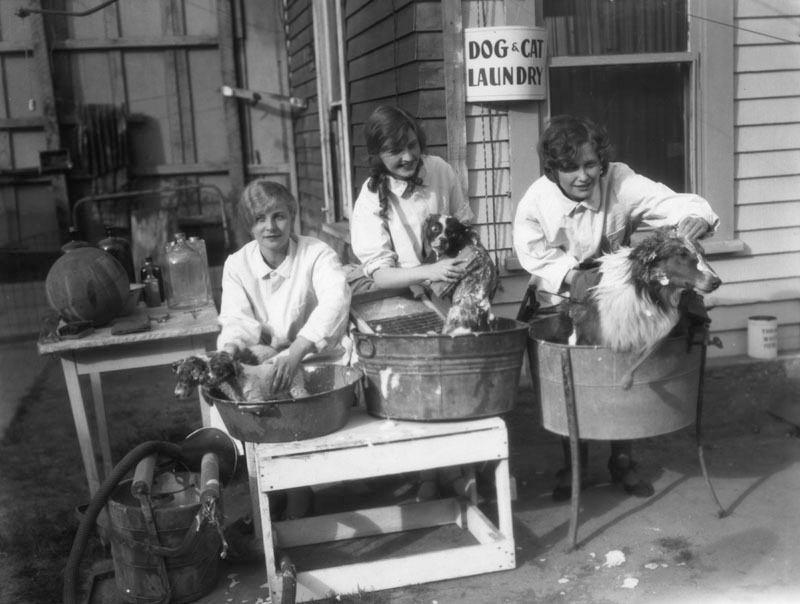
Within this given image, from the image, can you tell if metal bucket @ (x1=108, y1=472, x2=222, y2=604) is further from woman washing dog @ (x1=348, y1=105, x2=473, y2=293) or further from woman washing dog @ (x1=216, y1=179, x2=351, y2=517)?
woman washing dog @ (x1=348, y1=105, x2=473, y2=293)

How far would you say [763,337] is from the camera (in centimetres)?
608

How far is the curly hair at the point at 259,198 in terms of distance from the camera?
376 cm

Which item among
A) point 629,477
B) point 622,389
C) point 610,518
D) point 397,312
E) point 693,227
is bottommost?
point 610,518

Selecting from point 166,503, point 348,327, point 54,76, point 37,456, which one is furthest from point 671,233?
point 54,76

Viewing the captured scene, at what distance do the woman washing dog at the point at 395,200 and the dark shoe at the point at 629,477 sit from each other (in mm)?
1452

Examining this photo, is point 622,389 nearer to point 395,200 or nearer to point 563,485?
point 563,485

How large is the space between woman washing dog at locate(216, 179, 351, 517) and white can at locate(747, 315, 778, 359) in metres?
3.51

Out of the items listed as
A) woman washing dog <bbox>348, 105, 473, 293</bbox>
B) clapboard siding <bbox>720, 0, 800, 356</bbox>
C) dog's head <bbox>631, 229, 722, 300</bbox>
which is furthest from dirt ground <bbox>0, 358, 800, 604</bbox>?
woman washing dog <bbox>348, 105, 473, 293</bbox>

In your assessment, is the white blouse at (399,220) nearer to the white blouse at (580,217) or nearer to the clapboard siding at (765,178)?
the white blouse at (580,217)

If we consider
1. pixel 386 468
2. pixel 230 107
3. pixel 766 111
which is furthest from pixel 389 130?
pixel 230 107

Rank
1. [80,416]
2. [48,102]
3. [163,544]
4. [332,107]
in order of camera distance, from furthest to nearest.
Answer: [48,102] → [332,107] → [80,416] → [163,544]

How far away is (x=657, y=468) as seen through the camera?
185 inches

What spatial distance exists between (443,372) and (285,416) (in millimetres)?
650

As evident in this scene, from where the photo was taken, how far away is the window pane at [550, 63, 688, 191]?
5664 mm
